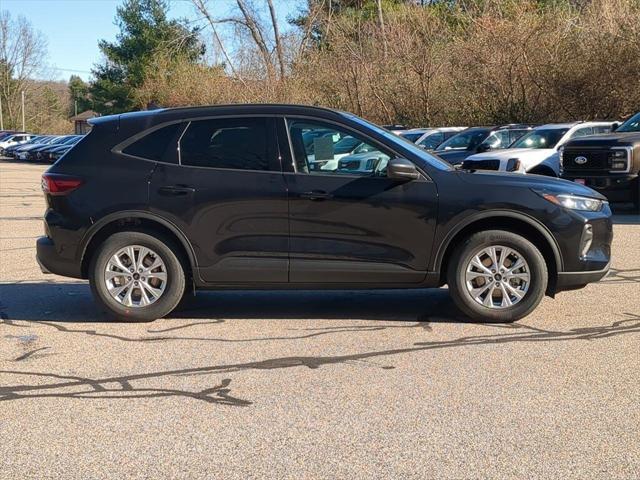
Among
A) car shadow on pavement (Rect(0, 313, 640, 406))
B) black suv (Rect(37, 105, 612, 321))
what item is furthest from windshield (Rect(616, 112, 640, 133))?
car shadow on pavement (Rect(0, 313, 640, 406))

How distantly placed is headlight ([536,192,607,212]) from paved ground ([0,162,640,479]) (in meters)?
0.97

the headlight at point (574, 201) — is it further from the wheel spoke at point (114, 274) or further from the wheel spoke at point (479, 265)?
the wheel spoke at point (114, 274)

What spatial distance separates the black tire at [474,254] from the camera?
672cm

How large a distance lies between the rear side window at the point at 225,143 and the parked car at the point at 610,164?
9.46m

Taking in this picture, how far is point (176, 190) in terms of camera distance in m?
6.89

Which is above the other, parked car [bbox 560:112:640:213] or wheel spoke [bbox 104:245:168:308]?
parked car [bbox 560:112:640:213]

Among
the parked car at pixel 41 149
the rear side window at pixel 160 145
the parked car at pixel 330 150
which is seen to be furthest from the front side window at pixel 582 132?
the parked car at pixel 41 149

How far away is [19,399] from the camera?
5066mm

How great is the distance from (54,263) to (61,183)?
72 cm

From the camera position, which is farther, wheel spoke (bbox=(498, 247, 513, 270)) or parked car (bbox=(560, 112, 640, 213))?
parked car (bbox=(560, 112, 640, 213))

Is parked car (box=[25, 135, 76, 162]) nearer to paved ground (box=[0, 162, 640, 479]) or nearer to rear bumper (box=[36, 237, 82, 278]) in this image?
rear bumper (box=[36, 237, 82, 278])

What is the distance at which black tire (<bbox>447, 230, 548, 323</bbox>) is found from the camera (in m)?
6.72

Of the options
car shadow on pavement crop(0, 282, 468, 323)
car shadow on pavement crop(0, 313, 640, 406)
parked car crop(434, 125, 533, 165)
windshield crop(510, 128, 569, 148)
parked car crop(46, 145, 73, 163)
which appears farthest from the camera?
parked car crop(46, 145, 73, 163)

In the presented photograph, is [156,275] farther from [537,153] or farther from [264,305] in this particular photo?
[537,153]
